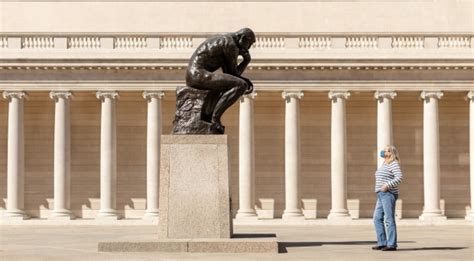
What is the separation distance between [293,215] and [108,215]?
1476 centimetres

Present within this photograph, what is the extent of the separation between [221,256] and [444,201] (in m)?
53.7

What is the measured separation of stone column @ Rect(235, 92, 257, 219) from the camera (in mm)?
86062

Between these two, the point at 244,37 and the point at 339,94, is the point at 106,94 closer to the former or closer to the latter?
the point at 339,94

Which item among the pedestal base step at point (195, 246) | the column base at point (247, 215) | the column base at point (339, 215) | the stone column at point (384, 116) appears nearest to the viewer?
the pedestal base step at point (195, 246)

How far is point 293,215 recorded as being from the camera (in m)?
85.5

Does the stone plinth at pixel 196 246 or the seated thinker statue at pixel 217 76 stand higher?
the seated thinker statue at pixel 217 76

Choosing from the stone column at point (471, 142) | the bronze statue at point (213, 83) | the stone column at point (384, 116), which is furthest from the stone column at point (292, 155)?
the bronze statue at point (213, 83)

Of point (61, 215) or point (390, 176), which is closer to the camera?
point (390, 176)

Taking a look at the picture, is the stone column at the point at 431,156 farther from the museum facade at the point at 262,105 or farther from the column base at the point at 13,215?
the column base at the point at 13,215

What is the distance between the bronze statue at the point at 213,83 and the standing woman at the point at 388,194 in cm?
697

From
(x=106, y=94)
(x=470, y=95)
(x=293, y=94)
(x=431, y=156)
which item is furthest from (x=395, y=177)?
(x=106, y=94)

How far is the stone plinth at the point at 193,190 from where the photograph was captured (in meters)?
44.4

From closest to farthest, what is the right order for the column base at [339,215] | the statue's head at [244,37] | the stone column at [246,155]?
the statue's head at [244,37] < the column base at [339,215] < the stone column at [246,155]

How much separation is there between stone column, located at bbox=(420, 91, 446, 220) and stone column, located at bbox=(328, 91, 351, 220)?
6.39 m
